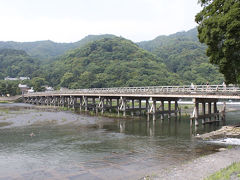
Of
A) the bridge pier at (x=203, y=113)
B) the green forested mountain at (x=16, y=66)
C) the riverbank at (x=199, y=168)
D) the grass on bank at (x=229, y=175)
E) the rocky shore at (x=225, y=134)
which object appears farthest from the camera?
the green forested mountain at (x=16, y=66)

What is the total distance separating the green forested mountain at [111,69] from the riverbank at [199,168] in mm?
91485

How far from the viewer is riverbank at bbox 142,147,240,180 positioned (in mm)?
11695

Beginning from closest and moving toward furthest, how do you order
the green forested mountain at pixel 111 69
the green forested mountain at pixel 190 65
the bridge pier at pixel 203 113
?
the bridge pier at pixel 203 113, the green forested mountain at pixel 111 69, the green forested mountain at pixel 190 65

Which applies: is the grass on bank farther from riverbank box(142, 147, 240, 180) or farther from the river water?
the river water

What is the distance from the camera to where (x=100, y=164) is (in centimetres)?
1516

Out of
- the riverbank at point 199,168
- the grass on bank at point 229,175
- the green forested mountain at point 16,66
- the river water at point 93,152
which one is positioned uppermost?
the green forested mountain at point 16,66

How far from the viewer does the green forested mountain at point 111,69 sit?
114 meters

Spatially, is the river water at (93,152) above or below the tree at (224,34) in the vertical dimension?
below

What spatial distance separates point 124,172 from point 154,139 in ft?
33.1

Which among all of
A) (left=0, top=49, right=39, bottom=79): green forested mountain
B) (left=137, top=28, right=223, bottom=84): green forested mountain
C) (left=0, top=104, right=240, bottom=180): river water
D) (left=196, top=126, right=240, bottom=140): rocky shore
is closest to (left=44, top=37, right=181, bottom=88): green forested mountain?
(left=137, top=28, right=223, bottom=84): green forested mountain

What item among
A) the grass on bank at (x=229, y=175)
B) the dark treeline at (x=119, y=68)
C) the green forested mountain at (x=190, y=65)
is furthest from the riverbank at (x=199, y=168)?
the green forested mountain at (x=190, y=65)

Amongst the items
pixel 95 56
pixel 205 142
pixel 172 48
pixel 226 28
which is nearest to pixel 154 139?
pixel 205 142

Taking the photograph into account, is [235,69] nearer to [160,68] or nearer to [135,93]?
[135,93]

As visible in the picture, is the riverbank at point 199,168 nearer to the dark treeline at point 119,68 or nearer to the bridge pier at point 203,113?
the bridge pier at point 203,113
